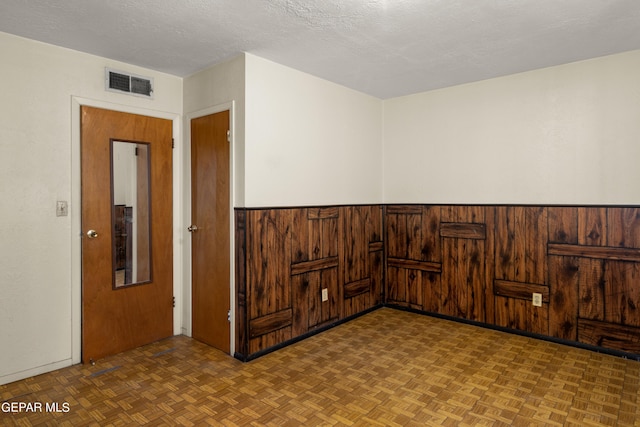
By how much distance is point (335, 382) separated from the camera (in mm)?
→ 2732

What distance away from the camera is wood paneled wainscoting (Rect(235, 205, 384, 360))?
316 centimetres

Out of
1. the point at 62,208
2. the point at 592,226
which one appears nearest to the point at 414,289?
the point at 592,226

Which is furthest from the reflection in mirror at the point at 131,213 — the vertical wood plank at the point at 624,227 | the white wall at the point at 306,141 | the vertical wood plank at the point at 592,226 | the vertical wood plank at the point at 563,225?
the vertical wood plank at the point at 624,227

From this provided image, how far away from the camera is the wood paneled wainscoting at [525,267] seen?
3.18m

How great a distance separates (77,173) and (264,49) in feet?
5.94

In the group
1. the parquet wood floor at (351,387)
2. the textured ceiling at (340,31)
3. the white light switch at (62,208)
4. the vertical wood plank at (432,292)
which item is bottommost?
the parquet wood floor at (351,387)

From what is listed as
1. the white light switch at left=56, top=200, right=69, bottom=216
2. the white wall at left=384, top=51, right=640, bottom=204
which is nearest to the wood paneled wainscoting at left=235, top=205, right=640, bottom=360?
the white wall at left=384, top=51, right=640, bottom=204

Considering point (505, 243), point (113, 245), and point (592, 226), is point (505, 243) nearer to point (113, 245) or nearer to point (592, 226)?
point (592, 226)

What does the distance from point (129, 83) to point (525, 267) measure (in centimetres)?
403

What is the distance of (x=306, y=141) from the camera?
12.0 ft

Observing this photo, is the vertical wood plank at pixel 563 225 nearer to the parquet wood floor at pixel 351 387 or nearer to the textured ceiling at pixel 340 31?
the parquet wood floor at pixel 351 387

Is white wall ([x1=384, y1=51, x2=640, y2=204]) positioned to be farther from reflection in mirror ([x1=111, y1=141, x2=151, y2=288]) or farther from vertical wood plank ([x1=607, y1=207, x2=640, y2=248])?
reflection in mirror ([x1=111, y1=141, x2=151, y2=288])

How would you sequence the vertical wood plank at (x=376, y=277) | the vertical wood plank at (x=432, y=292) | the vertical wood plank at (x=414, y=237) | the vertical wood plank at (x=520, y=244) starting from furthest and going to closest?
the vertical wood plank at (x=376, y=277) → the vertical wood plank at (x=414, y=237) → the vertical wood plank at (x=432, y=292) → the vertical wood plank at (x=520, y=244)

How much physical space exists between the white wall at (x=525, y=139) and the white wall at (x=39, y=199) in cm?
324
